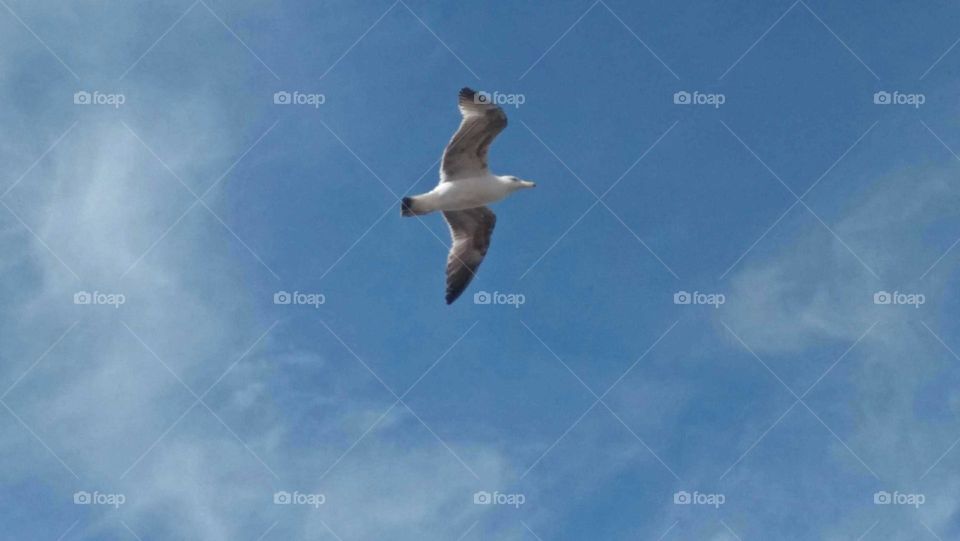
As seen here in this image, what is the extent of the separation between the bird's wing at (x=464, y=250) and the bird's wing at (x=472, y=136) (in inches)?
61.6

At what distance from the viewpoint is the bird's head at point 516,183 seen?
19.9 metres

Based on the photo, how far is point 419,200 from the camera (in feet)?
63.4

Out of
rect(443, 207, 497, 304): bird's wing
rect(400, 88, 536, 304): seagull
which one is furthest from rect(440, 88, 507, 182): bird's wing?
rect(443, 207, 497, 304): bird's wing

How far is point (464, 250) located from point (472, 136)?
2.67m

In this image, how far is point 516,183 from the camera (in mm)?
20031

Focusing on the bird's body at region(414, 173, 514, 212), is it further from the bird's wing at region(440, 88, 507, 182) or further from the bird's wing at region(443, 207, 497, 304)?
the bird's wing at region(443, 207, 497, 304)

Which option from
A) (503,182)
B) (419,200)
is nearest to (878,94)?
(503,182)

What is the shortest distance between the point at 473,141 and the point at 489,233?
2301 mm

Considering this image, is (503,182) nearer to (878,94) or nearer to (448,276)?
(448,276)

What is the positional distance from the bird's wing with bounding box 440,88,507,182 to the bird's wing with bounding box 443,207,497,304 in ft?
5.13

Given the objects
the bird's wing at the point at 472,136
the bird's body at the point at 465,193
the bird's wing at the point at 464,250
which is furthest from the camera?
the bird's wing at the point at 464,250

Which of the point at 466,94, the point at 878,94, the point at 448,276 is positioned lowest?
the point at 448,276

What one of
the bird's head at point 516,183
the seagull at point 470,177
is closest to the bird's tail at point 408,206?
the seagull at point 470,177

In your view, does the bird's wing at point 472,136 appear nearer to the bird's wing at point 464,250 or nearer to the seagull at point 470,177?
the seagull at point 470,177
